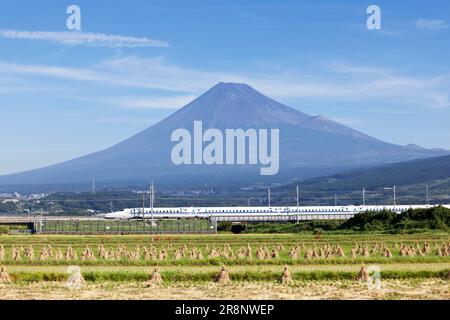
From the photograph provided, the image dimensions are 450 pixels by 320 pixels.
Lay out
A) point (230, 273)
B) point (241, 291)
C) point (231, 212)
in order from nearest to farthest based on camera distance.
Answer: point (241, 291) → point (230, 273) → point (231, 212)

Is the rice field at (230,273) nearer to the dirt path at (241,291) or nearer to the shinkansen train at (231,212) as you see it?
the dirt path at (241,291)

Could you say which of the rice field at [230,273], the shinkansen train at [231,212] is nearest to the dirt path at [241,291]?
the rice field at [230,273]

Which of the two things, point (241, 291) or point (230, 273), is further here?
point (230, 273)

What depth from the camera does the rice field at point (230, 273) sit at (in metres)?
22.2

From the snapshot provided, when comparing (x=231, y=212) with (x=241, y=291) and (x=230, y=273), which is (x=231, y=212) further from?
(x=241, y=291)

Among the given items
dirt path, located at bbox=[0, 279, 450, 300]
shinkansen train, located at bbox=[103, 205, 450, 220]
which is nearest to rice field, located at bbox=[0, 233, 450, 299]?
dirt path, located at bbox=[0, 279, 450, 300]

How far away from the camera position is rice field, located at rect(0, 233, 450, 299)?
2222cm

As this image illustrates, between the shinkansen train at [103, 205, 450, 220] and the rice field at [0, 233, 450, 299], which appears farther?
the shinkansen train at [103, 205, 450, 220]

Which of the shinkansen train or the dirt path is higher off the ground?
the shinkansen train

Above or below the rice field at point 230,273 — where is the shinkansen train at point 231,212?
above

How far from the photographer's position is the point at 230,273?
2581 centimetres

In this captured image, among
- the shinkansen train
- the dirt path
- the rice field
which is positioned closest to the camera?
the dirt path

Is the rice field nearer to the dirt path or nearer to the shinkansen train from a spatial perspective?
the dirt path

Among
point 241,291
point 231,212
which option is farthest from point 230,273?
point 231,212
